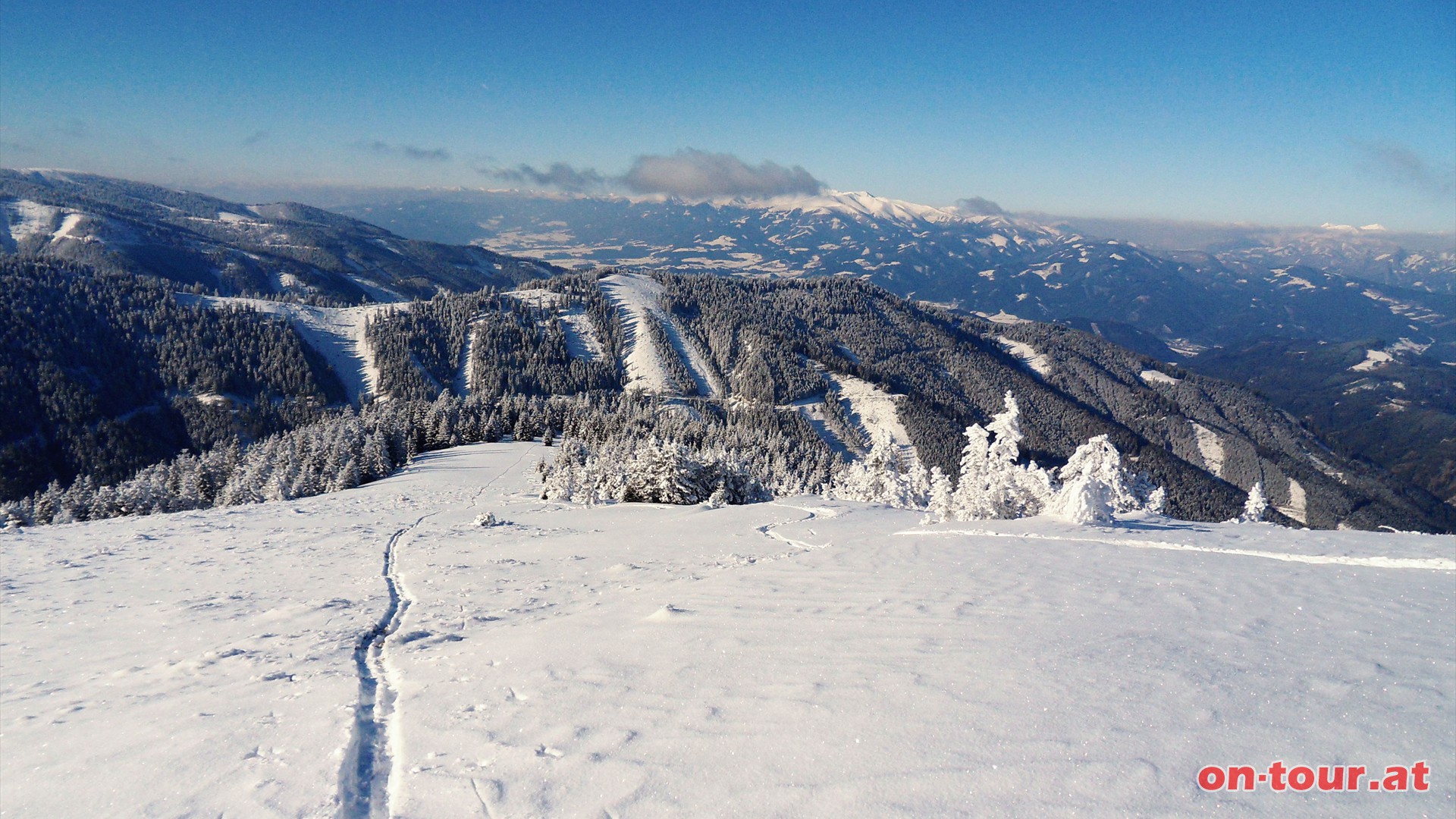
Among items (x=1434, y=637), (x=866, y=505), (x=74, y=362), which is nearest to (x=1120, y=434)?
(x=866, y=505)

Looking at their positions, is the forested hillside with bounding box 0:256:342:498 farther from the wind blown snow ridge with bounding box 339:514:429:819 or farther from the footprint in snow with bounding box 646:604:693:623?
the footprint in snow with bounding box 646:604:693:623

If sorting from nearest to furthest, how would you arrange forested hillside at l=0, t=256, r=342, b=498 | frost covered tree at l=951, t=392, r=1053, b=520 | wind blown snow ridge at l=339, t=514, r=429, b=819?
wind blown snow ridge at l=339, t=514, r=429, b=819
frost covered tree at l=951, t=392, r=1053, b=520
forested hillside at l=0, t=256, r=342, b=498

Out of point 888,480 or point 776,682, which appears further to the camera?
point 888,480

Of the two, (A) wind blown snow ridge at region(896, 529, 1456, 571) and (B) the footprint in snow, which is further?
(A) wind blown snow ridge at region(896, 529, 1456, 571)

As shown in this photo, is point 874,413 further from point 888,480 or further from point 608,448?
point 608,448

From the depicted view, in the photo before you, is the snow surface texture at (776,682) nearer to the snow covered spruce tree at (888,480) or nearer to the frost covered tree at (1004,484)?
the frost covered tree at (1004,484)

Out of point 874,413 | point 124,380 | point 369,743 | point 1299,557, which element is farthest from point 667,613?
point 124,380

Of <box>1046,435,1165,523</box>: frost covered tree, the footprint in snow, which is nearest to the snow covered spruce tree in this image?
<box>1046,435,1165,523</box>: frost covered tree
